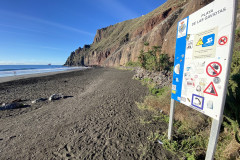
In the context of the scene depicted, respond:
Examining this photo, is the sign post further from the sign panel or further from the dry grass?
the dry grass

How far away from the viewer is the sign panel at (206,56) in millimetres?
1326

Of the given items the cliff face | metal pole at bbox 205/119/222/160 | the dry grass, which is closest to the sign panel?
metal pole at bbox 205/119/222/160

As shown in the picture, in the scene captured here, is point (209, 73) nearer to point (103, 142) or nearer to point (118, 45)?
point (103, 142)

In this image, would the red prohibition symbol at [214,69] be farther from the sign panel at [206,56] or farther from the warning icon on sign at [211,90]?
the warning icon on sign at [211,90]

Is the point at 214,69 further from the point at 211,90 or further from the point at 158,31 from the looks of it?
the point at 158,31

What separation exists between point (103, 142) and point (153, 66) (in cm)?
1056

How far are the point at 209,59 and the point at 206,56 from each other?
73 mm

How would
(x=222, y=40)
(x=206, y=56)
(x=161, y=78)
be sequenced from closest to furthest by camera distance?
(x=222, y=40), (x=206, y=56), (x=161, y=78)

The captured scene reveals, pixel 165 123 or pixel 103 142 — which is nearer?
pixel 103 142

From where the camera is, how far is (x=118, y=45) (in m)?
65.0

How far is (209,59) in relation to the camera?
151 cm

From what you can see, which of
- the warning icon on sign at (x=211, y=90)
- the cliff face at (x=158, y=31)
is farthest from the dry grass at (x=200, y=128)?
the cliff face at (x=158, y=31)

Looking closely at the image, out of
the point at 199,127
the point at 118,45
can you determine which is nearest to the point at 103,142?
the point at 199,127

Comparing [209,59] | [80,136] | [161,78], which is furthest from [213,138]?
[161,78]
